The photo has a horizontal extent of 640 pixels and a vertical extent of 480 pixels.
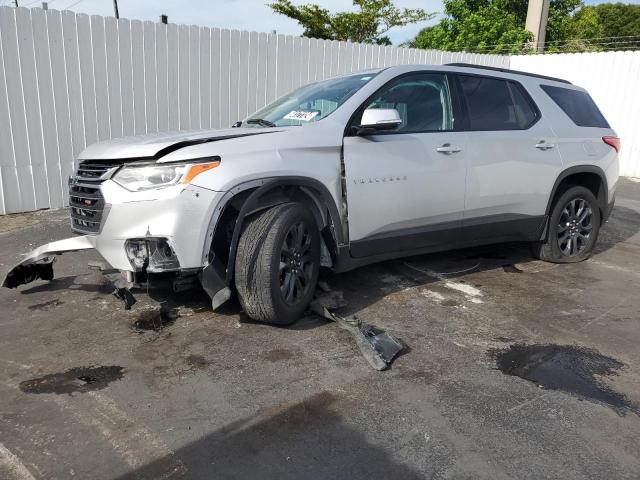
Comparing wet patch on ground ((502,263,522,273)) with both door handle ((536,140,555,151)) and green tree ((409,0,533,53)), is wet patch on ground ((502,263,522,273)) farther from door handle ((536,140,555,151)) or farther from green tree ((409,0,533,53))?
green tree ((409,0,533,53))

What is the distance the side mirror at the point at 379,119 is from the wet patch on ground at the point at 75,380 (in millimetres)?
2343

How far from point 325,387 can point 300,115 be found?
218 cm

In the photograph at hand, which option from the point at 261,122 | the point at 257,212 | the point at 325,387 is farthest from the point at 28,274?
the point at 325,387

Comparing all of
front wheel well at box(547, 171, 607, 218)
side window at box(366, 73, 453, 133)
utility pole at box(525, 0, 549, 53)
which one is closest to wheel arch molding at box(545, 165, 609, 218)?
front wheel well at box(547, 171, 607, 218)

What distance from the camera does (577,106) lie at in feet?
18.6

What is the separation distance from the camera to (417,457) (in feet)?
8.13

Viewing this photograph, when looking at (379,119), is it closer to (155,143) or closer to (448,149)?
(448,149)

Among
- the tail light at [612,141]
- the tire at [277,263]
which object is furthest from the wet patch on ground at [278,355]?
the tail light at [612,141]

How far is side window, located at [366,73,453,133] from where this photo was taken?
4.34 m

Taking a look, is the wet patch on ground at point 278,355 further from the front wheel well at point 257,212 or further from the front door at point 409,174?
the front door at point 409,174

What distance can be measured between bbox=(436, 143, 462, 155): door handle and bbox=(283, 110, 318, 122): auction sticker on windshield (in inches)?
43.4

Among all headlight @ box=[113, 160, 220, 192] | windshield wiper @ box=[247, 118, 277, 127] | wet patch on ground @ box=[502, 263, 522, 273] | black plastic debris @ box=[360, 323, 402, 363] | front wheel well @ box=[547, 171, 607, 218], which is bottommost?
wet patch on ground @ box=[502, 263, 522, 273]

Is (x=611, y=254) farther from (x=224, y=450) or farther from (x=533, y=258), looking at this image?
(x=224, y=450)

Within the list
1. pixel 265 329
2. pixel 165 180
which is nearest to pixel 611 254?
pixel 265 329
